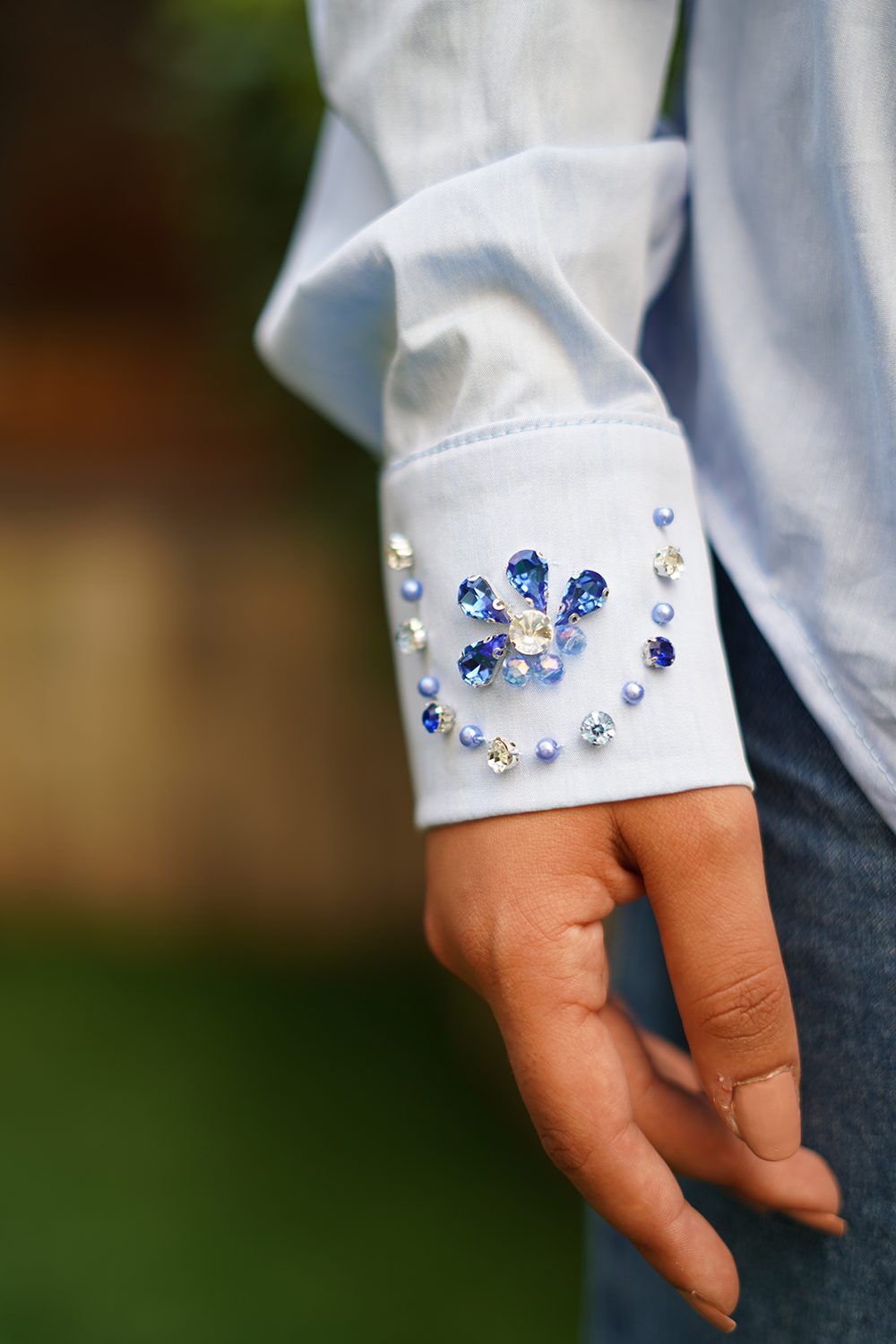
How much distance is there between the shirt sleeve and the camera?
0.53 meters

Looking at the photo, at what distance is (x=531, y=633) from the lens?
1.72ft

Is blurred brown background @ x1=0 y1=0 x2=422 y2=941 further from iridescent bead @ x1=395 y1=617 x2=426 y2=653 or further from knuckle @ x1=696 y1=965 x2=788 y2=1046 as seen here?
knuckle @ x1=696 y1=965 x2=788 y2=1046

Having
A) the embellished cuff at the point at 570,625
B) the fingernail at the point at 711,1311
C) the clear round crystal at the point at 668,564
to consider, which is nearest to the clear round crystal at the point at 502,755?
the embellished cuff at the point at 570,625

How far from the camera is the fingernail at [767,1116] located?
1.69 feet

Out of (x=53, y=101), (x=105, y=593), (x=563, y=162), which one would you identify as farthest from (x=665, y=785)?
(x=53, y=101)

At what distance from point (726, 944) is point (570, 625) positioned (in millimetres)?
186

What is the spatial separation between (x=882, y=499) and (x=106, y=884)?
2.69 m

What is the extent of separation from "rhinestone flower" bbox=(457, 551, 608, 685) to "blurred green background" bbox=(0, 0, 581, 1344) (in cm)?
122

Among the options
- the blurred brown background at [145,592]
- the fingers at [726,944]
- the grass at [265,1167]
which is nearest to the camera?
the fingers at [726,944]

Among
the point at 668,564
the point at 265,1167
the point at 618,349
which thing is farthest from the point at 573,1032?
the point at 265,1167

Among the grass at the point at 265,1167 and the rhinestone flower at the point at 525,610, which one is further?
the grass at the point at 265,1167

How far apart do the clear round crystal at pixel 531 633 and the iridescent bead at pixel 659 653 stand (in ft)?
0.18

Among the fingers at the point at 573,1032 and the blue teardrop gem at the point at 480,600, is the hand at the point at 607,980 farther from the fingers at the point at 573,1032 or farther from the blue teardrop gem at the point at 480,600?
the blue teardrop gem at the point at 480,600

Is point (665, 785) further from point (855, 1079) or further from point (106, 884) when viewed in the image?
point (106, 884)
